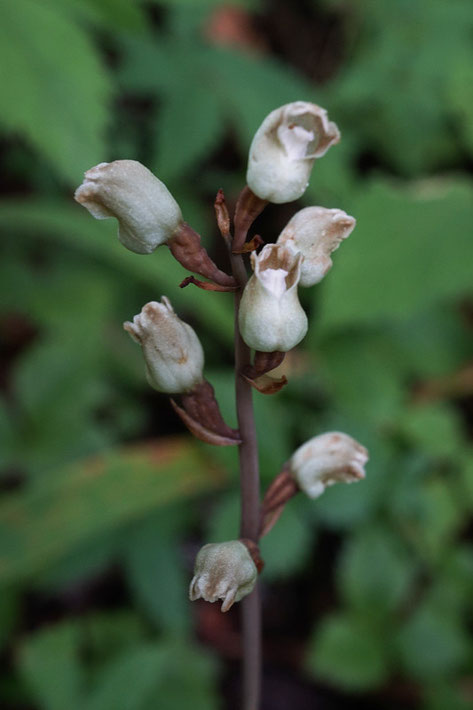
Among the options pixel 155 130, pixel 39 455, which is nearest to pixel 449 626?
pixel 39 455

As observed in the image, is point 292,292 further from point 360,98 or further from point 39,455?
point 360,98

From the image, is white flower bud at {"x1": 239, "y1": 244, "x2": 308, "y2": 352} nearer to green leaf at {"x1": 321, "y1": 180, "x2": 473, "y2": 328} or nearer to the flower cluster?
the flower cluster

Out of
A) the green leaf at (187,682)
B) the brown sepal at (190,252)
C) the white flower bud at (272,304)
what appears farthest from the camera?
the green leaf at (187,682)

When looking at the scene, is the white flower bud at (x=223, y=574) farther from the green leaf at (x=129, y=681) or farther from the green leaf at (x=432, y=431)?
the green leaf at (x=432, y=431)

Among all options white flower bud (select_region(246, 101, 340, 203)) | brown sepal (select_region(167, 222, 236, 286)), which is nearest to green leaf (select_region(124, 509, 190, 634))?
brown sepal (select_region(167, 222, 236, 286))

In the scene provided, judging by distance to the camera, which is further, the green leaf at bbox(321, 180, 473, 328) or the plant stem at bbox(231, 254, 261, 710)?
the green leaf at bbox(321, 180, 473, 328)

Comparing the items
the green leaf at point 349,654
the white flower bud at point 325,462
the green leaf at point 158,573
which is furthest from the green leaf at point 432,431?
the white flower bud at point 325,462
